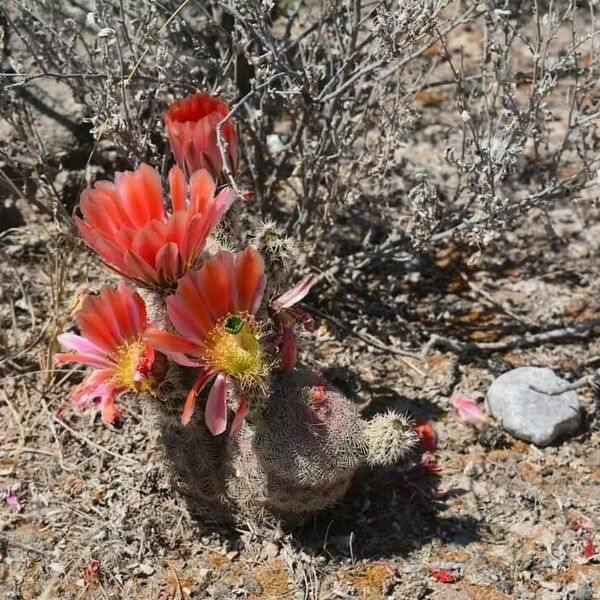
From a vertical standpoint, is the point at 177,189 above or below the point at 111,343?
above

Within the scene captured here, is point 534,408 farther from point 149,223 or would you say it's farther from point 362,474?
point 149,223

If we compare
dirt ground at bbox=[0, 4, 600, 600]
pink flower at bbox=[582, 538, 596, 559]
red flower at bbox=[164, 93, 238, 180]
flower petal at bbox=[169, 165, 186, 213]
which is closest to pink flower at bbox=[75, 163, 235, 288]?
flower petal at bbox=[169, 165, 186, 213]

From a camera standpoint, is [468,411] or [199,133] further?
[468,411]

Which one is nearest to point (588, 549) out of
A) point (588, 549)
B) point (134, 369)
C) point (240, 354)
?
point (588, 549)

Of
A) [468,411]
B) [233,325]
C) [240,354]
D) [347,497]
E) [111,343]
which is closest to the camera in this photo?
[233,325]

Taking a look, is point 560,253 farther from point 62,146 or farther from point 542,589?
point 62,146

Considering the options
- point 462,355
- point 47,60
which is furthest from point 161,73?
point 462,355
